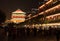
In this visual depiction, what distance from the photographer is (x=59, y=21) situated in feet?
130

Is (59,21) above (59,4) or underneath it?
underneath

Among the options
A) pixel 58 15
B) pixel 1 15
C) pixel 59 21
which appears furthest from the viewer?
pixel 1 15

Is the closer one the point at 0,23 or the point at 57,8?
the point at 57,8

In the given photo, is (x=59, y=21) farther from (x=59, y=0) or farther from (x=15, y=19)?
(x=15, y=19)

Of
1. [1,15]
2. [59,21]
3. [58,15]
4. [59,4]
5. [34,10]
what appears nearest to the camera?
[59,21]

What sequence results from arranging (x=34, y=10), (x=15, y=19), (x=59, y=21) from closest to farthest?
(x=59, y=21)
(x=15, y=19)
(x=34, y=10)

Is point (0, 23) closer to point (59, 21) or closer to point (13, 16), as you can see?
point (13, 16)

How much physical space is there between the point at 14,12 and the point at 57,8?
2838cm

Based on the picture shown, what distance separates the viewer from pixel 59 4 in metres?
47.9

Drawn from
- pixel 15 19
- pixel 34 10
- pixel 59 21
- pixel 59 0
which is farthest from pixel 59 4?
pixel 34 10

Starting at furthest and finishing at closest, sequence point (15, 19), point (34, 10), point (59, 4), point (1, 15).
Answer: point (34, 10)
point (15, 19)
point (1, 15)
point (59, 4)

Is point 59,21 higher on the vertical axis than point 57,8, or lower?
lower

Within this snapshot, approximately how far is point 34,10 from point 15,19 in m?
16.4

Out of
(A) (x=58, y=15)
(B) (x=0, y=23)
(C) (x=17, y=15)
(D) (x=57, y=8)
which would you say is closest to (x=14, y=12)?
(C) (x=17, y=15)
